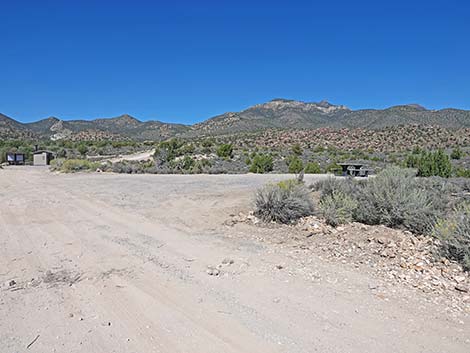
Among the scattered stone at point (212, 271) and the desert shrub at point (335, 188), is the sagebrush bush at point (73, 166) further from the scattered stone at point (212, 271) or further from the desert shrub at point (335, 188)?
the scattered stone at point (212, 271)

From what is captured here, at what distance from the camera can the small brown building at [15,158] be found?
42.6 meters

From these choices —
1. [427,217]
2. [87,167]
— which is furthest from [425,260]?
[87,167]

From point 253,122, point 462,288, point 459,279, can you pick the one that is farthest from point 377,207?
point 253,122

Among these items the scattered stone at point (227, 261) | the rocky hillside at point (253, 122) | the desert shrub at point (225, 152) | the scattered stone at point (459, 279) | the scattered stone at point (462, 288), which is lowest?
the scattered stone at point (227, 261)

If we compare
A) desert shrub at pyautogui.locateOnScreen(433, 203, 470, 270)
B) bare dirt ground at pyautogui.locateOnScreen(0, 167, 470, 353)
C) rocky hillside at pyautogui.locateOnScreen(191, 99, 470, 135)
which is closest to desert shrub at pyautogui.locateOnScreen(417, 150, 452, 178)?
desert shrub at pyautogui.locateOnScreen(433, 203, 470, 270)

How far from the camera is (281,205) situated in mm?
7910

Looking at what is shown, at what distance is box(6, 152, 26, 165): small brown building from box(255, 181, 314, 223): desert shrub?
43666mm

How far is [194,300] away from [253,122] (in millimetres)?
89496

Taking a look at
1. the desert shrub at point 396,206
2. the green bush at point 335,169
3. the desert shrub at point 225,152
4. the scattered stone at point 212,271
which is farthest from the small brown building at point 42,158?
the scattered stone at point 212,271

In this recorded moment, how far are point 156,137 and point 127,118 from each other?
30527 millimetres

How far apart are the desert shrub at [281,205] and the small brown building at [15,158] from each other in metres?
43.7

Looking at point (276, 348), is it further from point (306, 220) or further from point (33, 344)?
point (306, 220)

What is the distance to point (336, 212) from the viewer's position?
24.7 ft

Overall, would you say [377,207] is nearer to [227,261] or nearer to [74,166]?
[227,261]
